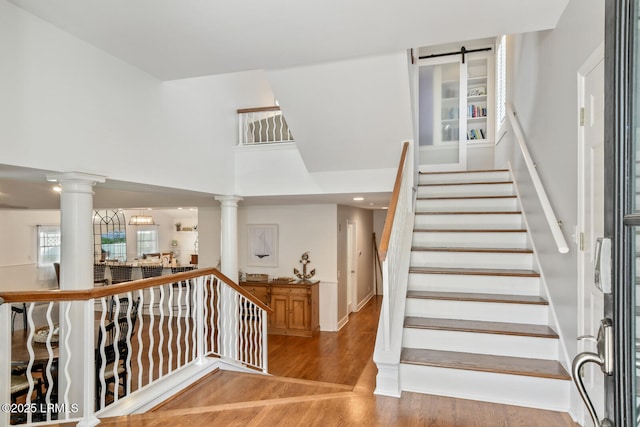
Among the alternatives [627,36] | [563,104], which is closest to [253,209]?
[563,104]

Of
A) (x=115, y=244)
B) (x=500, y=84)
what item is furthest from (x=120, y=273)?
(x=500, y=84)

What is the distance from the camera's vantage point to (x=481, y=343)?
2.49 meters

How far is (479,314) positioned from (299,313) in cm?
426

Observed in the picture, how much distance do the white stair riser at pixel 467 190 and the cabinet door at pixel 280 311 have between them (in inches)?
135

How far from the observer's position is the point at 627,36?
695 millimetres

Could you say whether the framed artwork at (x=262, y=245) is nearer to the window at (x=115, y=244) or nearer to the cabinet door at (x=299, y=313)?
the cabinet door at (x=299, y=313)

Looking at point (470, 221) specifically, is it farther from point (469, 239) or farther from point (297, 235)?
point (297, 235)

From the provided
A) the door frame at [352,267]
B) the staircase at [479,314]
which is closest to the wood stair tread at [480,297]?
the staircase at [479,314]

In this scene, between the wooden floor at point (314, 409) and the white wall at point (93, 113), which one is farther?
the white wall at point (93, 113)

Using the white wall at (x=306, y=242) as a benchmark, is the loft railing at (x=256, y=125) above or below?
above

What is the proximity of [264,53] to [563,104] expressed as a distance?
2.15 meters

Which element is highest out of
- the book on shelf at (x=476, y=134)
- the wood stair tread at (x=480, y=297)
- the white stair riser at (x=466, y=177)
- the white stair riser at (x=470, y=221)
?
the book on shelf at (x=476, y=134)

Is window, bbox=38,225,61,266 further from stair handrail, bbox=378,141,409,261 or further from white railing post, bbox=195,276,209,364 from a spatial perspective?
stair handrail, bbox=378,141,409,261

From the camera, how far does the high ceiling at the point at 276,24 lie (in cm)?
216
